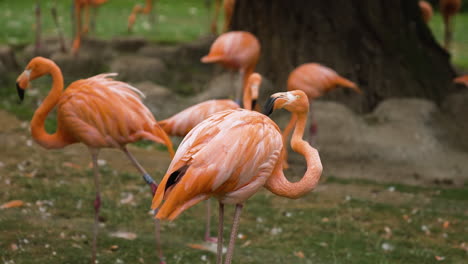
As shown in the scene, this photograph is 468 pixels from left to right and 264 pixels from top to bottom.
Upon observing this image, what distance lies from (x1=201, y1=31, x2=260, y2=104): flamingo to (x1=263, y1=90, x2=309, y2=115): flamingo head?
2816mm

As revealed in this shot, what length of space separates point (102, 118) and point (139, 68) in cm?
478

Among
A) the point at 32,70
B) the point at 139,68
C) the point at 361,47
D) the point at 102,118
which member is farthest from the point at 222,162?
the point at 139,68

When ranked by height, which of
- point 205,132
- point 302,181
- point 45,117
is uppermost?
point 205,132

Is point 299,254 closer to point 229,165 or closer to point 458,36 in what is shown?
point 229,165

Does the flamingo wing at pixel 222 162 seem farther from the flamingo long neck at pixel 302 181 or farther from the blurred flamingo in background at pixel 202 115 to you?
the blurred flamingo in background at pixel 202 115

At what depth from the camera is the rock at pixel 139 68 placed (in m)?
8.57

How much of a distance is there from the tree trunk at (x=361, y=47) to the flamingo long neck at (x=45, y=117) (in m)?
3.64

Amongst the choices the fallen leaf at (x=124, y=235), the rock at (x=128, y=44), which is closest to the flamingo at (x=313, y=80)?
the fallen leaf at (x=124, y=235)

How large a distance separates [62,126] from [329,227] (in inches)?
84.9

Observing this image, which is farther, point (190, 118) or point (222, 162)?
point (190, 118)

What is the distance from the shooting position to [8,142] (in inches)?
245

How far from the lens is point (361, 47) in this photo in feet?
24.0

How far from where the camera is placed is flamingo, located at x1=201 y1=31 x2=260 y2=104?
616 cm

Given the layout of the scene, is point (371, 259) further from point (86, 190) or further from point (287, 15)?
Answer: point (287, 15)
